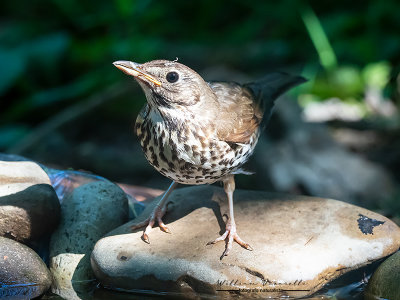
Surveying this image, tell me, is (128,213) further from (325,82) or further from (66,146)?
(325,82)

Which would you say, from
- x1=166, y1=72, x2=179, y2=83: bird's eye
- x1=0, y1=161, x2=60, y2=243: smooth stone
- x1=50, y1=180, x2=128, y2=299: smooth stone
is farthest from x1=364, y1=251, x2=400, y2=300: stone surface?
x1=0, y1=161, x2=60, y2=243: smooth stone

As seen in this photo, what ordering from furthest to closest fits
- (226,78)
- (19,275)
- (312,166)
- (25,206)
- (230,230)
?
(226,78) < (312,166) < (25,206) < (230,230) < (19,275)

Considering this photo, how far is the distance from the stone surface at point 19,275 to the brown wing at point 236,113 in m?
1.50

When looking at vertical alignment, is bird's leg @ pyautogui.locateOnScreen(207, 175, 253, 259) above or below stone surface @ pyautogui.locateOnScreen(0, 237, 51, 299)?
above

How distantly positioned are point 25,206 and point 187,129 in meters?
1.31

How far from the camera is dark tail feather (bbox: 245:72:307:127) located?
15.3 ft

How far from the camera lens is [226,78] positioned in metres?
7.46

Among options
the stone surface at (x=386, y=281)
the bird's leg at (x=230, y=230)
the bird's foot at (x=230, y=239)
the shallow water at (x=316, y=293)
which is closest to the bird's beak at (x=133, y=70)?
the bird's leg at (x=230, y=230)

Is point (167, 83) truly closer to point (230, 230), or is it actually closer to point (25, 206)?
point (230, 230)

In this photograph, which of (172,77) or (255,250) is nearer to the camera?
(172,77)

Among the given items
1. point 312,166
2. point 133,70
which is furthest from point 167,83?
point 312,166

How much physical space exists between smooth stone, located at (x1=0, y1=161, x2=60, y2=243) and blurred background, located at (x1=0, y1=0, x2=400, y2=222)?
296 centimetres

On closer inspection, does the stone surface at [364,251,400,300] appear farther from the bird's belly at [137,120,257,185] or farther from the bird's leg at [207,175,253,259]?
the bird's belly at [137,120,257,185]

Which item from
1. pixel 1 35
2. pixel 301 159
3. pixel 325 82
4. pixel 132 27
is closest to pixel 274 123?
pixel 301 159
